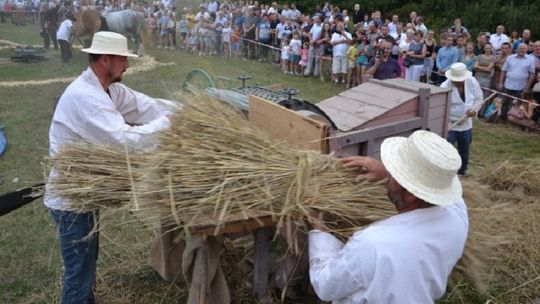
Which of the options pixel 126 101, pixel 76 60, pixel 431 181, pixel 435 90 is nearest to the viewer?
pixel 431 181

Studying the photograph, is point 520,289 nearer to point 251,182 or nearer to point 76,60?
point 251,182

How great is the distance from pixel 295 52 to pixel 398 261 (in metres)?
12.7

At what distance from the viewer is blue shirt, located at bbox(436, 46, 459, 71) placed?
1036 centimetres

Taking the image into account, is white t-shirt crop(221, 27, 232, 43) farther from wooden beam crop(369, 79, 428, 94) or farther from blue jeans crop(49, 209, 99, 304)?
blue jeans crop(49, 209, 99, 304)

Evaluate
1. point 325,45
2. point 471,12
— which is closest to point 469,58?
point 325,45

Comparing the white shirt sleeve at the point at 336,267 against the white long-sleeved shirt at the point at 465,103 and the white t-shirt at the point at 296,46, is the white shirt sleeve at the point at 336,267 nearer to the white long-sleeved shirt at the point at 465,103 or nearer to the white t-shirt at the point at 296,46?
the white long-sleeved shirt at the point at 465,103

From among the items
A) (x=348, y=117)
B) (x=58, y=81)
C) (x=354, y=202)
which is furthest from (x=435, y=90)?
(x=58, y=81)

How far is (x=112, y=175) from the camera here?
101 inches

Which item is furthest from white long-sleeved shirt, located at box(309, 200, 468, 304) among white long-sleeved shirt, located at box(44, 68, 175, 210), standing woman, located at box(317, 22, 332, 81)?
standing woman, located at box(317, 22, 332, 81)

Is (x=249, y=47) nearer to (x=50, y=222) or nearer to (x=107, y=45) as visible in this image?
(x=50, y=222)

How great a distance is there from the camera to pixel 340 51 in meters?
12.6

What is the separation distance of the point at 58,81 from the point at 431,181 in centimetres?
1173

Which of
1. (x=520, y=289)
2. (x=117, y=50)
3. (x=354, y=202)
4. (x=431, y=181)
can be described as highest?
(x=117, y=50)

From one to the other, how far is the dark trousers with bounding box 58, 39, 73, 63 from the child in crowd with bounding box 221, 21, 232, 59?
198 inches
